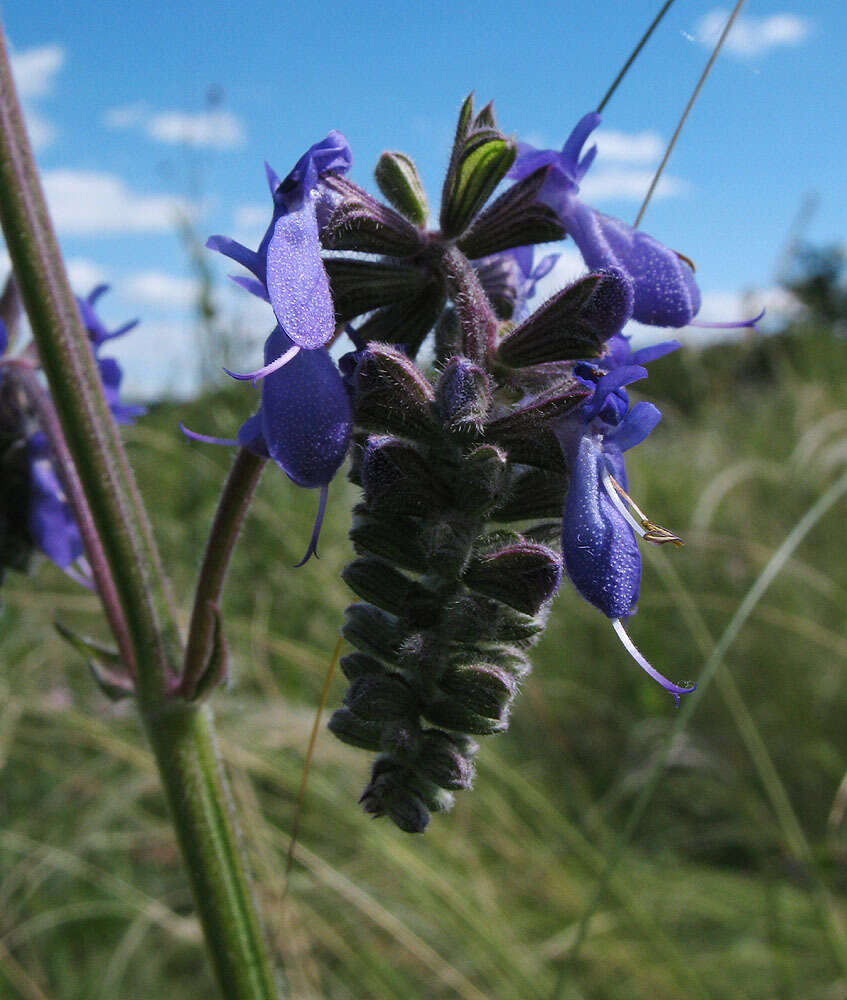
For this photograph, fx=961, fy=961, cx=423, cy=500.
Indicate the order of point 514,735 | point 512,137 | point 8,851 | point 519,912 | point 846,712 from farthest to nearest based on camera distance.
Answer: point 514,735
point 846,712
point 519,912
point 8,851
point 512,137

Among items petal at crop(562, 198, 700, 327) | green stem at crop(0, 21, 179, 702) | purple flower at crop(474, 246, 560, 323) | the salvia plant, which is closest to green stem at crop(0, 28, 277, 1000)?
green stem at crop(0, 21, 179, 702)

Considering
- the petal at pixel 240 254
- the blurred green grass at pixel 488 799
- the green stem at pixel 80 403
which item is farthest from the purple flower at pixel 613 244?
the blurred green grass at pixel 488 799

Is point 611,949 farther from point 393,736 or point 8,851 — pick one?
point 393,736

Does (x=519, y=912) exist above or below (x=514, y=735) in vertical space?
above

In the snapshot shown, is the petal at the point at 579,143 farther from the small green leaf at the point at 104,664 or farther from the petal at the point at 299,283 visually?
the small green leaf at the point at 104,664

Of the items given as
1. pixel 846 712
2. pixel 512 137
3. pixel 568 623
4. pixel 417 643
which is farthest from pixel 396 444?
pixel 568 623
